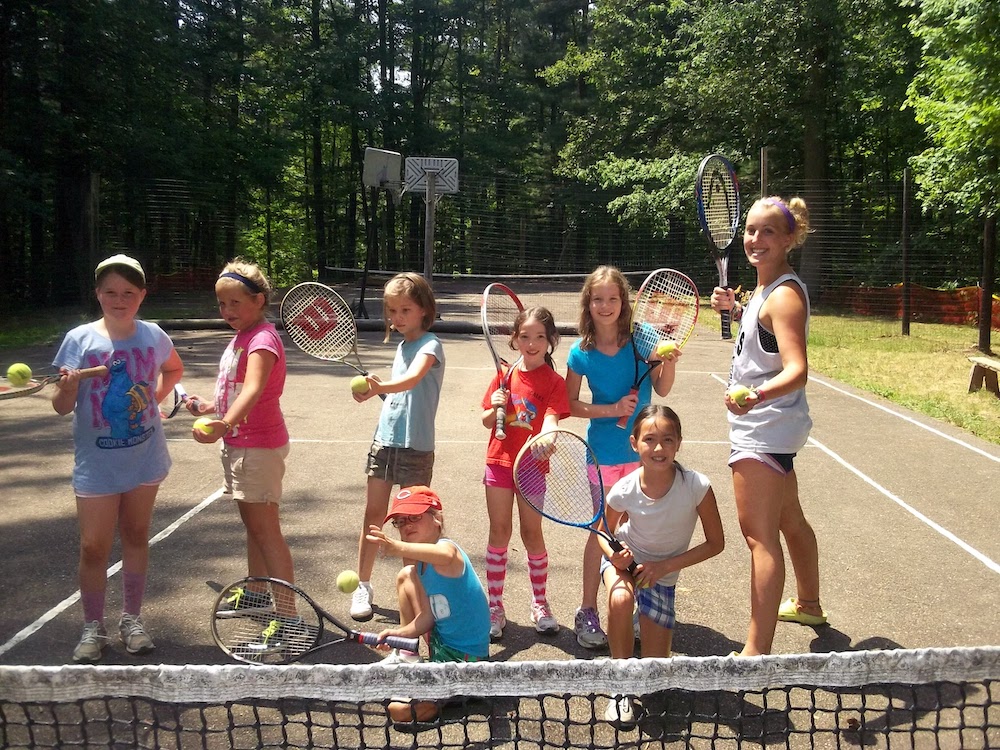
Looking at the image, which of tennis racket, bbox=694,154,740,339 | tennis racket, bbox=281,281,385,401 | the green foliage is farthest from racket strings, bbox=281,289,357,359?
the green foliage

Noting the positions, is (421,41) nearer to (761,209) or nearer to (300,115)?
(300,115)

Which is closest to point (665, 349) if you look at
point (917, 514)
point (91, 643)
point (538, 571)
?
point (538, 571)

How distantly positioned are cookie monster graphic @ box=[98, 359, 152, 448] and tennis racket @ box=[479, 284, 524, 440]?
57.5 inches

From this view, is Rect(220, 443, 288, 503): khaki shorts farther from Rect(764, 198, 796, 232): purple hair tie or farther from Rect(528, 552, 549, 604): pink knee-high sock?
Rect(764, 198, 796, 232): purple hair tie

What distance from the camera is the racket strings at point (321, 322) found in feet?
15.8

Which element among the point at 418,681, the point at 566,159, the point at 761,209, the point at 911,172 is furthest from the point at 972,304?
the point at 418,681

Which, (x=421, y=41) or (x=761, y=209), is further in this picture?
(x=421, y=41)

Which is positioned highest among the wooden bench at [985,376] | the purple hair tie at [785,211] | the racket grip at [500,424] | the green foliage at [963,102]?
the green foliage at [963,102]

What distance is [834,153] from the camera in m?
28.8

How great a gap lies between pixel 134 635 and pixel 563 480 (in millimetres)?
1890

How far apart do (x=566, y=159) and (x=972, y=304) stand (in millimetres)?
16079

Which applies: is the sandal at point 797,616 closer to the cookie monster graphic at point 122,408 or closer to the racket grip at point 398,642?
the racket grip at point 398,642

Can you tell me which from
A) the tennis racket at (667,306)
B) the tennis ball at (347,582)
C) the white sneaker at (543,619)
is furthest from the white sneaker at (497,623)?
the tennis racket at (667,306)

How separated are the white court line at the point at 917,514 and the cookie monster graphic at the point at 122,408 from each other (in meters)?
4.47
